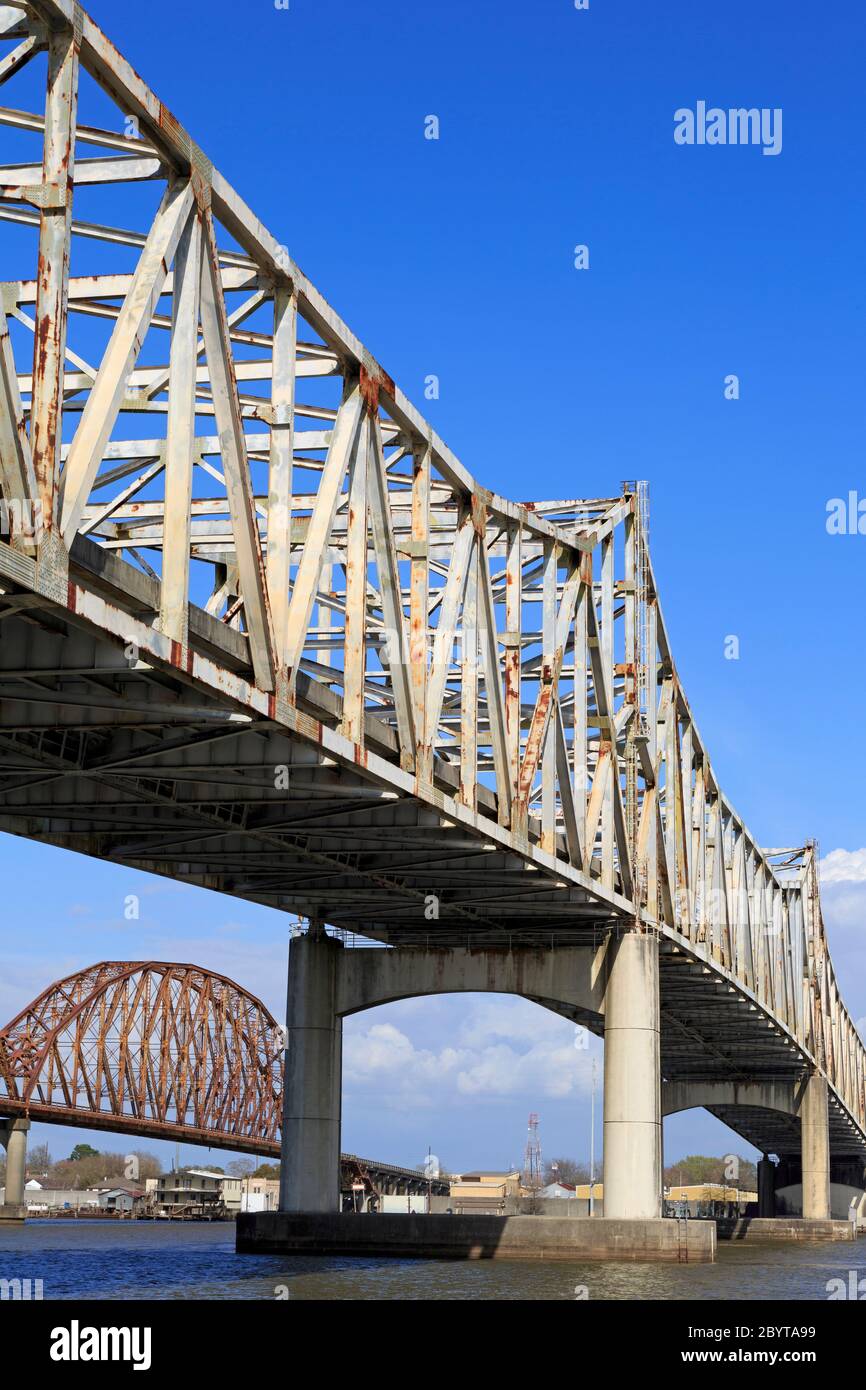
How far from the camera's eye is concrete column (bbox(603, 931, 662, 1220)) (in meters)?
57.9

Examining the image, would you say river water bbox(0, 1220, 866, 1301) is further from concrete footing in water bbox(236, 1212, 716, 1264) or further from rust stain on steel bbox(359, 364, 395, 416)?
rust stain on steel bbox(359, 364, 395, 416)

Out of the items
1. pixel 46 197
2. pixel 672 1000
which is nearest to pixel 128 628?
pixel 46 197

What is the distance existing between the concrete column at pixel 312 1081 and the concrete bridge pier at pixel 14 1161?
3570 inches

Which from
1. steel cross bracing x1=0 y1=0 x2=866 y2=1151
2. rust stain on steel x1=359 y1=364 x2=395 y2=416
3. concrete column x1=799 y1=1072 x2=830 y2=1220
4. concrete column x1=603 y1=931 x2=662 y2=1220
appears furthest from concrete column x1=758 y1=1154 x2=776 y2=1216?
rust stain on steel x1=359 y1=364 x2=395 y2=416

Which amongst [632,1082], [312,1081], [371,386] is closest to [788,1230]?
[312,1081]

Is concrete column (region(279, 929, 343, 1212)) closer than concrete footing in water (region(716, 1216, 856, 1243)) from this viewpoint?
Yes

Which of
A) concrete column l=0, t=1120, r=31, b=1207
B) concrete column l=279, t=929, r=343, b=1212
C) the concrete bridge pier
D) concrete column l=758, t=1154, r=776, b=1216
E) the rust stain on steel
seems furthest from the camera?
concrete column l=758, t=1154, r=776, b=1216

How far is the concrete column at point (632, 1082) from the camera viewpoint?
57.9 meters

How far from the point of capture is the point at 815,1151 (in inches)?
4515

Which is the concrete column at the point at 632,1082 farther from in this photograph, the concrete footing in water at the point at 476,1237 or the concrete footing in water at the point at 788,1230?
the concrete footing in water at the point at 788,1230

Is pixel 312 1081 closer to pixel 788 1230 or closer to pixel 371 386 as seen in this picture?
pixel 371 386

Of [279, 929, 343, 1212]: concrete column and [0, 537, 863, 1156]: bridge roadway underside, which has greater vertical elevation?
[0, 537, 863, 1156]: bridge roadway underside

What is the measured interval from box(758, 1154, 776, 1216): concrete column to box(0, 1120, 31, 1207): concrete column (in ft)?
213

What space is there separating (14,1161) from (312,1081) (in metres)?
93.1
